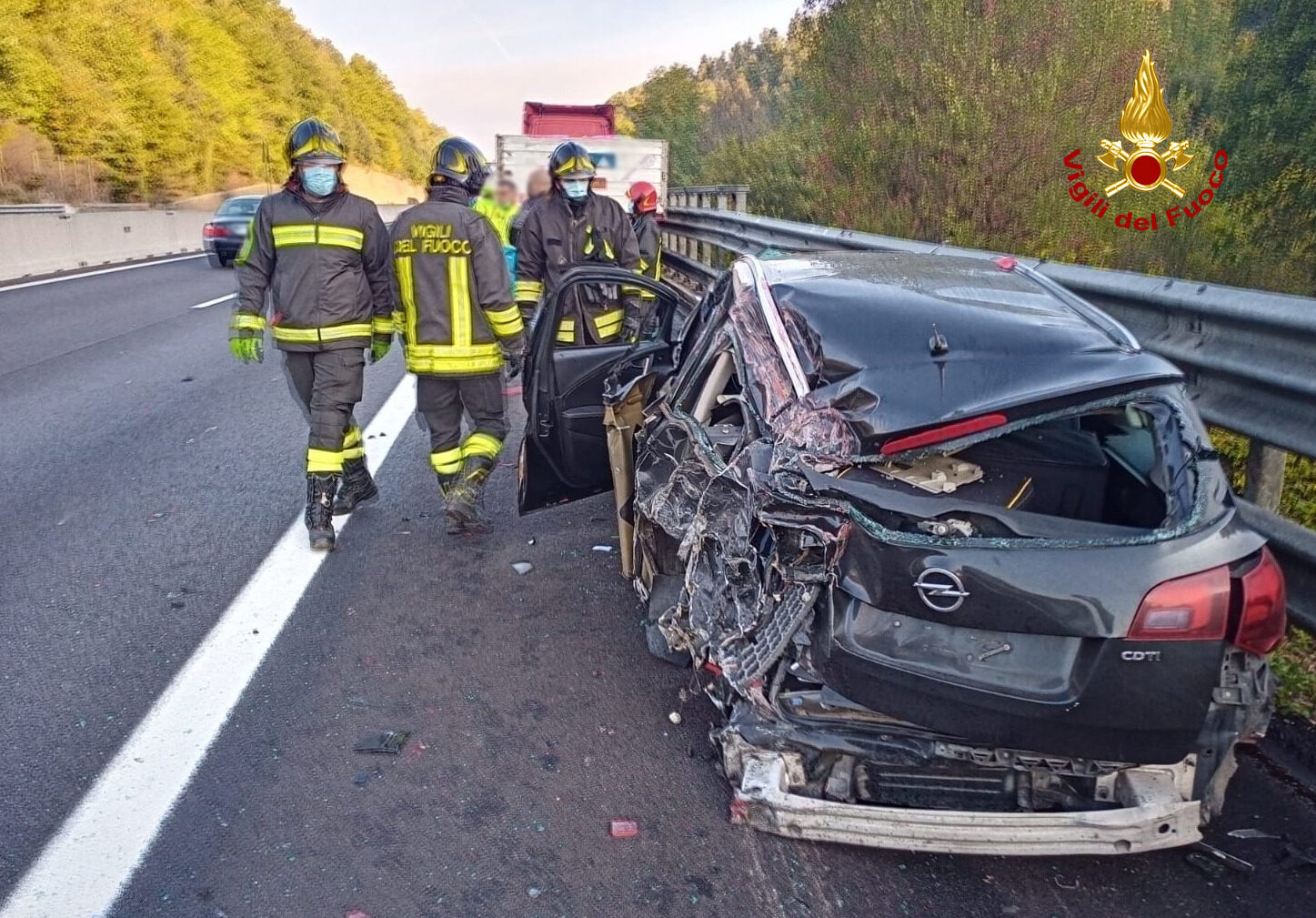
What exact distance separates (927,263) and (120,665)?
129 inches

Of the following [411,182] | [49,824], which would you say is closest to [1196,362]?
[49,824]

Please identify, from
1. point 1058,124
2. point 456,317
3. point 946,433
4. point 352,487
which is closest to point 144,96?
point 1058,124

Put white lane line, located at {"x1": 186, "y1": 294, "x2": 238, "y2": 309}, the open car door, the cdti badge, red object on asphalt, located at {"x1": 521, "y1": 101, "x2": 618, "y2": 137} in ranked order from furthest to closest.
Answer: red object on asphalt, located at {"x1": 521, "y1": 101, "x2": 618, "y2": 137}
white lane line, located at {"x1": 186, "y1": 294, "x2": 238, "y2": 309}
the cdti badge
the open car door

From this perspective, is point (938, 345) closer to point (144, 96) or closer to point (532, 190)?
point (532, 190)

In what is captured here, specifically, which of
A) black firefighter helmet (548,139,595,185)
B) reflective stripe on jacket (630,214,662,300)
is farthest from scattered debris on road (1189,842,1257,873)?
reflective stripe on jacket (630,214,662,300)

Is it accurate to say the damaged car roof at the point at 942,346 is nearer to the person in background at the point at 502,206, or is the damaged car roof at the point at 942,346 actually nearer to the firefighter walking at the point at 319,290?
the firefighter walking at the point at 319,290

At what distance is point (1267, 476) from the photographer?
3.66 metres

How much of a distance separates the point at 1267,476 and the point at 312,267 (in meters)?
4.11

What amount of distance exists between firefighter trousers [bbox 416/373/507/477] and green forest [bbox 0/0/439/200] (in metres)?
16.6

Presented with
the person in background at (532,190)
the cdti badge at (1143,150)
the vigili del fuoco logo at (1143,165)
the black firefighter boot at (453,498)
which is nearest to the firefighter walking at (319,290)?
the black firefighter boot at (453,498)

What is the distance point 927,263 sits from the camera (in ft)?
13.2

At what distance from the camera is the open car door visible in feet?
16.0

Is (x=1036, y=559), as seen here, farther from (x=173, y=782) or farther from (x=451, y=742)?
(x=173, y=782)

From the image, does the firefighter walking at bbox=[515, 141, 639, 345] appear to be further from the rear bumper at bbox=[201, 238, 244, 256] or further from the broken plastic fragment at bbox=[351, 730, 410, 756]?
the rear bumper at bbox=[201, 238, 244, 256]
